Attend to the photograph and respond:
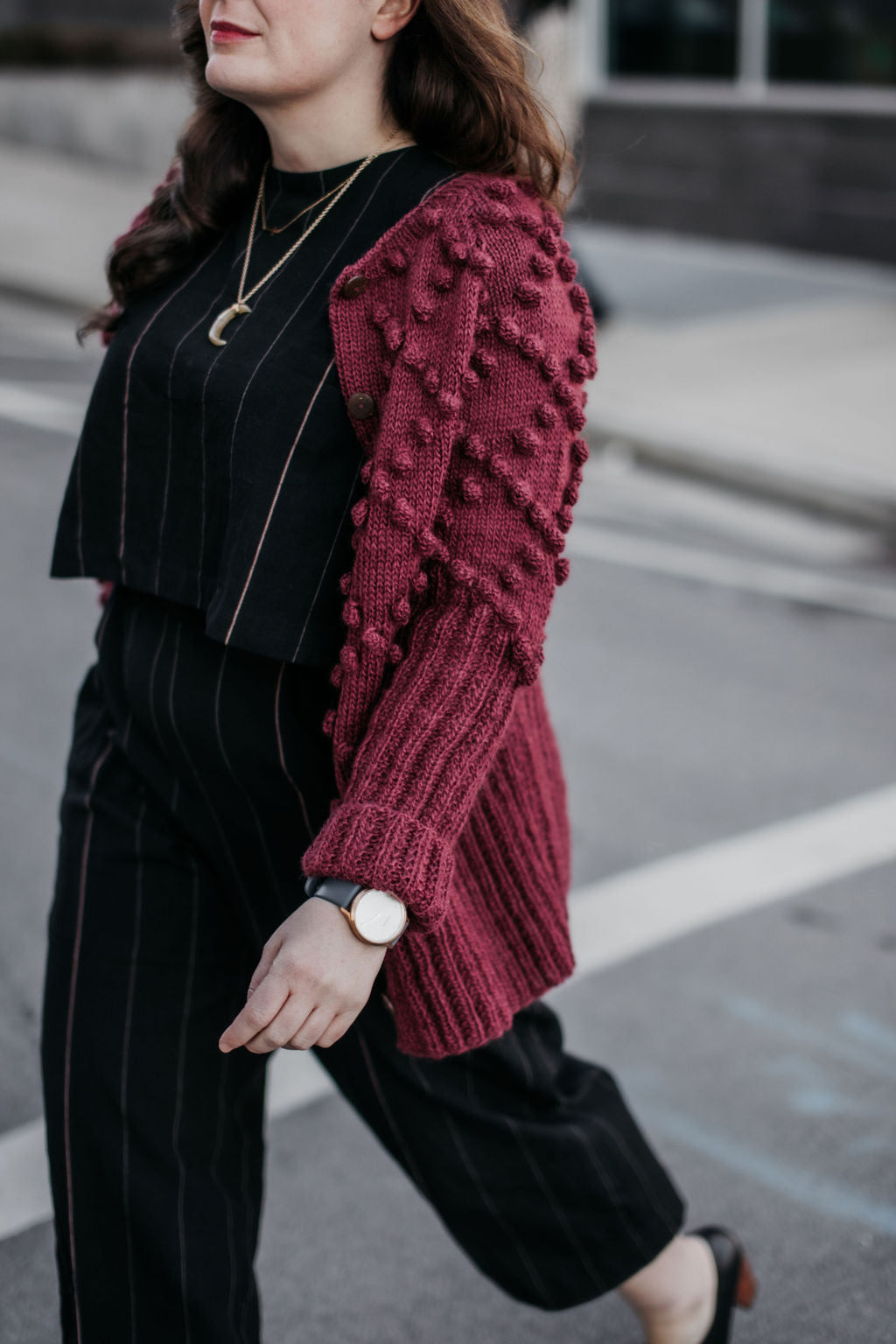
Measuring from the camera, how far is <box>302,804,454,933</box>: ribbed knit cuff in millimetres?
1577

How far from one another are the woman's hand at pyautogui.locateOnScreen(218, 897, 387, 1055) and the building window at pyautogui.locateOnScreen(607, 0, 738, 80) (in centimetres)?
1370

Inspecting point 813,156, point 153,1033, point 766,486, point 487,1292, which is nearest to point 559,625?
point 766,486

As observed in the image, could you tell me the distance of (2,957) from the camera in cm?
361

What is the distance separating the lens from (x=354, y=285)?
5.72 ft

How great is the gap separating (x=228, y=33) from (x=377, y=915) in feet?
3.45

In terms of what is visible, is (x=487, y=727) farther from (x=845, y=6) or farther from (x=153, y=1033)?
(x=845, y=6)

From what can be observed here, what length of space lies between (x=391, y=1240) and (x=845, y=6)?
12587mm

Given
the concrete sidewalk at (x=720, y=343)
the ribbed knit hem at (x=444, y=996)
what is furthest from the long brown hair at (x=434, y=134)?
the concrete sidewalk at (x=720, y=343)

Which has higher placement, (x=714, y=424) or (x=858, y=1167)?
(x=858, y=1167)

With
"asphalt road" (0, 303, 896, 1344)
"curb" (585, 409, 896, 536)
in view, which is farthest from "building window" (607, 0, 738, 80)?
"asphalt road" (0, 303, 896, 1344)

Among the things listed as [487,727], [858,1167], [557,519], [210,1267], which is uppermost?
[557,519]

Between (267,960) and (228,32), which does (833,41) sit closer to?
(228,32)

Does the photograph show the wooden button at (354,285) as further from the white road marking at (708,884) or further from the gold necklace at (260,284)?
the white road marking at (708,884)

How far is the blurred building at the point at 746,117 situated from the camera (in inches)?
497
